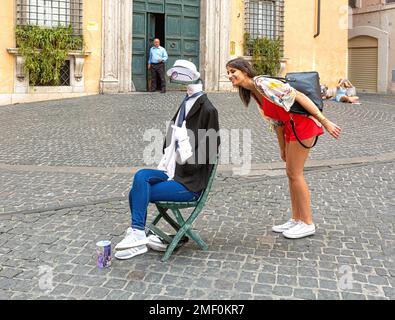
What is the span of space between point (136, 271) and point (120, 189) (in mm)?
2623

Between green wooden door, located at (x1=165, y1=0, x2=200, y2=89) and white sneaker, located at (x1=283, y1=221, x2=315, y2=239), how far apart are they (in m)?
13.7

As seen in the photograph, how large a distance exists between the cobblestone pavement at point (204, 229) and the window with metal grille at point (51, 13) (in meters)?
6.20

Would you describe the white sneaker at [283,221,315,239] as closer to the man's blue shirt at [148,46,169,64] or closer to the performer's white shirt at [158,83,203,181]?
the performer's white shirt at [158,83,203,181]

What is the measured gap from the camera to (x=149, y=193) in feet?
12.9

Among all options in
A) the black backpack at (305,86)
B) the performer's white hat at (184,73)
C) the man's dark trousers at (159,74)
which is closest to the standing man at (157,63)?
the man's dark trousers at (159,74)

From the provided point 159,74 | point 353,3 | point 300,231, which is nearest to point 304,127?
point 300,231

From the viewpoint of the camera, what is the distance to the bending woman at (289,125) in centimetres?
415

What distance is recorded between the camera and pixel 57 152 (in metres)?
8.57

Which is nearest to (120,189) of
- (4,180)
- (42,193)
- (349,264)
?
(42,193)

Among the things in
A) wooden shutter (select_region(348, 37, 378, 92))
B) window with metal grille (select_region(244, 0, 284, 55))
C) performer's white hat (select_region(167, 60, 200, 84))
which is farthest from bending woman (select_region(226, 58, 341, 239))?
A: wooden shutter (select_region(348, 37, 378, 92))

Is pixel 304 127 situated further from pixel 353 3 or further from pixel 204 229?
pixel 353 3

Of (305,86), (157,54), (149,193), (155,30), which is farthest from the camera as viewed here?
(155,30)

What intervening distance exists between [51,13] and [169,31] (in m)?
4.10
